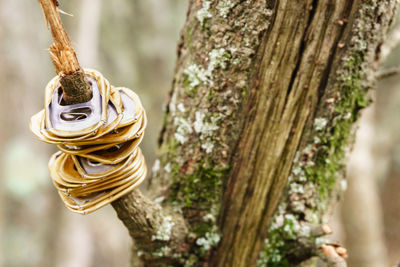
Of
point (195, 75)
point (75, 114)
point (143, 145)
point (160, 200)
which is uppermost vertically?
point (195, 75)

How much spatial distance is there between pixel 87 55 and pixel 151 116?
3798 millimetres

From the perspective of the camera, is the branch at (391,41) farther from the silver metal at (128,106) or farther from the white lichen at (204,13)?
the silver metal at (128,106)

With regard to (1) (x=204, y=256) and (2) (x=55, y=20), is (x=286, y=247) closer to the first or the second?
(1) (x=204, y=256)

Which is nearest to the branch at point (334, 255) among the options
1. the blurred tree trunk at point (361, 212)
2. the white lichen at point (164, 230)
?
the white lichen at point (164, 230)

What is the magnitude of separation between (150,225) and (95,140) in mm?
329

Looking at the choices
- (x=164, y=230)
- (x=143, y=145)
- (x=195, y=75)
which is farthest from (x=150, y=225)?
(x=143, y=145)

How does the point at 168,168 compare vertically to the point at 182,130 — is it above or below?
below

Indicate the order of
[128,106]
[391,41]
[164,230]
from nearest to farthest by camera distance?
1. [128,106]
2. [164,230]
3. [391,41]

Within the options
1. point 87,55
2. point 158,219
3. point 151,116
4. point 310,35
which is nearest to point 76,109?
point 158,219

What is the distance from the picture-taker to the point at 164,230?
0.92 meters

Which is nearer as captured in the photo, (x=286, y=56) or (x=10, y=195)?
(x=286, y=56)

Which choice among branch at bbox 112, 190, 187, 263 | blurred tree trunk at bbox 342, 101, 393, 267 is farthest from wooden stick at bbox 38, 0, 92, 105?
blurred tree trunk at bbox 342, 101, 393, 267

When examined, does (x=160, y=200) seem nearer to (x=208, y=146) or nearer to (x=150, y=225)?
(x=150, y=225)

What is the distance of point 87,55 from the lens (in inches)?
121
